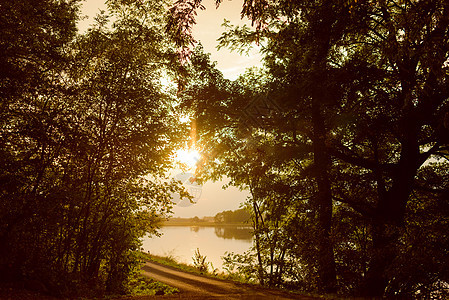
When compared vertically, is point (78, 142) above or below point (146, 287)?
above

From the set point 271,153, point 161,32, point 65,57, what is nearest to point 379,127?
point 271,153

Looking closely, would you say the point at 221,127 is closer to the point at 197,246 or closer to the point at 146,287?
the point at 146,287

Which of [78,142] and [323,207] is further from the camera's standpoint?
[323,207]

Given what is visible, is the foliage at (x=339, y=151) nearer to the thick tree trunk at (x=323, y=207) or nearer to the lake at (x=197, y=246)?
the thick tree trunk at (x=323, y=207)

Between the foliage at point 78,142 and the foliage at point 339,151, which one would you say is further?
the foliage at point 339,151

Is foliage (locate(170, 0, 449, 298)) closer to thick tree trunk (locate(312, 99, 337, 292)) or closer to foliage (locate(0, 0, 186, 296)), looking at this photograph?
thick tree trunk (locate(312, 99, 337, 292))

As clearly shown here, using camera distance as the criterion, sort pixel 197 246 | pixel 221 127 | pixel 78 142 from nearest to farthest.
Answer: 1. pixel 78 142
2. pixel 221 127
3. pixel 197 246

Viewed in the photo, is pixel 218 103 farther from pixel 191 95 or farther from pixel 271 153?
pixel 271 153

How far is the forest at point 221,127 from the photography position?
8.40 m

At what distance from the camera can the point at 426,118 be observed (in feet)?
31.9

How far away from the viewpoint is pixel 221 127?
14328 millimetres

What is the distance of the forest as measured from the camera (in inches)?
331

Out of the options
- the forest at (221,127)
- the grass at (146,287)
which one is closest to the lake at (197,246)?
the grass at (146,287)

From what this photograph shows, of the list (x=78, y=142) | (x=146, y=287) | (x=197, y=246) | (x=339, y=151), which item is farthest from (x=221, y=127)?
(x=197, y=246)
